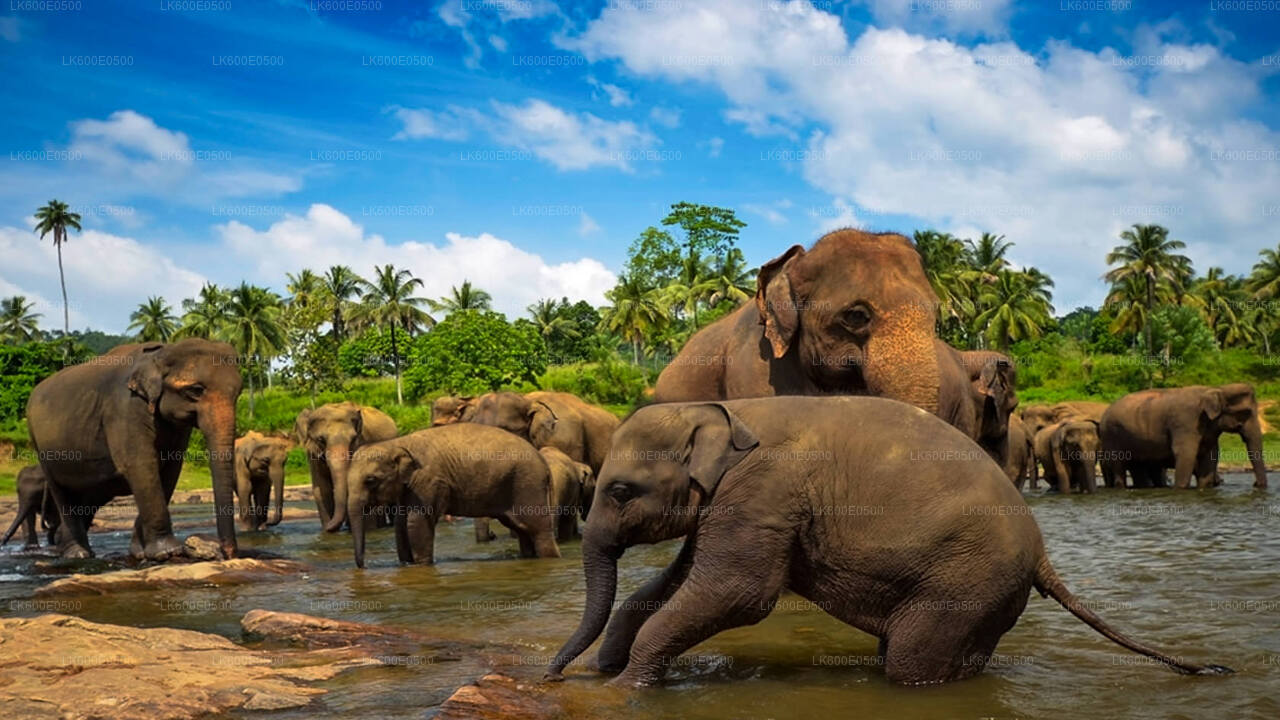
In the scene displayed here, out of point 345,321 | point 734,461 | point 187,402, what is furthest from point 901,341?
point 345,321

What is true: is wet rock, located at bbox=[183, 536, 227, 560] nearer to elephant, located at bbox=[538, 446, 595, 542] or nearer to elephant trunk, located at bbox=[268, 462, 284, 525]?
elephant, located at bbox=[538, 446, 595, 542]

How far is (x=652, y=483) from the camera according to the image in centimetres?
673

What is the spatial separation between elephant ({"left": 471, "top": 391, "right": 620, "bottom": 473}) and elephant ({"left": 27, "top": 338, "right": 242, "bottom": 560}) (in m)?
6.50

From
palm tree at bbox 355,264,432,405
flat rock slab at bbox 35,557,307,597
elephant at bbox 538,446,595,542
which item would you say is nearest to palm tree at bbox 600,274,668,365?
palm tree at bbox 355,264,432,405

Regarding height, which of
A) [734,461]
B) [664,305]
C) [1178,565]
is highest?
[664,305]

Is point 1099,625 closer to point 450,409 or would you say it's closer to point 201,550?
point 201,550

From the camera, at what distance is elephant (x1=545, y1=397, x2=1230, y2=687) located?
21.2 feet

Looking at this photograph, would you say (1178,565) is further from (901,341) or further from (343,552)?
(343,552)

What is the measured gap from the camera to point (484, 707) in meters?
5.98

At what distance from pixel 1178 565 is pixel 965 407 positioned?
160 inches

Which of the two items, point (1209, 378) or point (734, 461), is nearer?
point (734, 461)

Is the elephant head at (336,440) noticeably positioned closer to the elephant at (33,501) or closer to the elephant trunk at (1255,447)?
the elephant at (33,501)

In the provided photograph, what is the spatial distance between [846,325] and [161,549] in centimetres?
1080

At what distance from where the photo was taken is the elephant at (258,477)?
23898 millimetres
